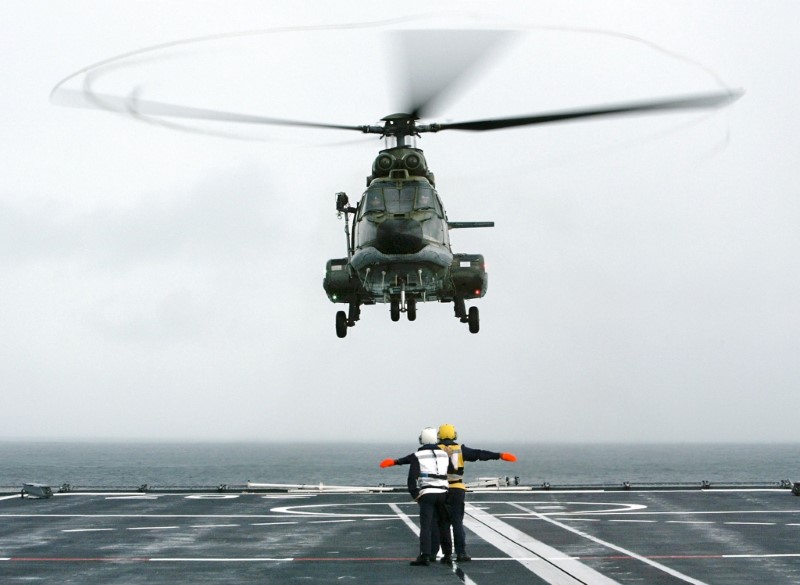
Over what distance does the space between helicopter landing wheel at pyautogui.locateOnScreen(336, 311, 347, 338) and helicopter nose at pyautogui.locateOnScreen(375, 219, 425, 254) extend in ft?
20.6

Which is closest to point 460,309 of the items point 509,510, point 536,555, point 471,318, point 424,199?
point 471,318

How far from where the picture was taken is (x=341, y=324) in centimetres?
2845

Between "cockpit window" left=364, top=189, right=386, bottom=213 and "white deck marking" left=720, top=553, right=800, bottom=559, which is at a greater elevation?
"cockpit window" left=364, top=189, right=386, bottom=213

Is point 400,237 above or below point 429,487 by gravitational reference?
above

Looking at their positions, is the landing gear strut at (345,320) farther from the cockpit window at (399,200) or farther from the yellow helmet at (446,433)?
the yellow helmet at (446,433)

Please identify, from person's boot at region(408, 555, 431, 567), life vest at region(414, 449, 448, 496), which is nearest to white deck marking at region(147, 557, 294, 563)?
person's boot at region(408, 555, 431, 567)

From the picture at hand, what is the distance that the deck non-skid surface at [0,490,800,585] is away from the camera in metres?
13.0

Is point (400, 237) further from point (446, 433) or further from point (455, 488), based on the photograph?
point (455, 488)

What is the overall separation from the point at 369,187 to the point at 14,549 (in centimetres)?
1302

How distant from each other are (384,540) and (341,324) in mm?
11842

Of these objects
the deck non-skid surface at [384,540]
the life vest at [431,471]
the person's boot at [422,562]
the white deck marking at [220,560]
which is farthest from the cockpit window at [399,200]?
the person's boot at [422,562]

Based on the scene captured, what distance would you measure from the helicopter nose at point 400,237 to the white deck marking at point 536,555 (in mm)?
7296

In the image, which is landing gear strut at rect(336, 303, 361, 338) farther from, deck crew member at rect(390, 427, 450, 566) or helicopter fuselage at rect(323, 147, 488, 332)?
deck crew member at rect(390, 427, 450, 566)

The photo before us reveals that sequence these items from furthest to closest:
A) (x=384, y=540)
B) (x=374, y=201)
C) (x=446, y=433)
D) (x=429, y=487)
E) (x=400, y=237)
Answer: (x=374, y=201) → (x=400, y=237) → (x=384, y=540) → (x=446, y=433) → (x=429, y=487)
